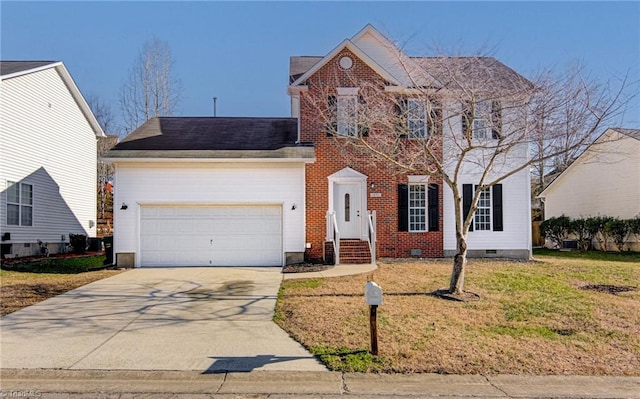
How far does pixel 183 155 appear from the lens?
15.3m

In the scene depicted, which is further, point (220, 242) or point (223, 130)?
point (223, 130)

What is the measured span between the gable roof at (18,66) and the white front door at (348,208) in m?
11.9

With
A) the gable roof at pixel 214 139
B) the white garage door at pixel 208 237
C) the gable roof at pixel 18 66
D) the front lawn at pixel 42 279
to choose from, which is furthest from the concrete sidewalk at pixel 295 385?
the gable roof at pixel 18 66

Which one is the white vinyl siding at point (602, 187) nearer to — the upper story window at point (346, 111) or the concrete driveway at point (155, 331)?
the upper story window at point (346, 111)

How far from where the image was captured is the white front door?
16531mm

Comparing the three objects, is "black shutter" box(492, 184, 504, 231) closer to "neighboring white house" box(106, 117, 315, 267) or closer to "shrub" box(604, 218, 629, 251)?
"neighboring white house" box(106, 117, 315, 267)

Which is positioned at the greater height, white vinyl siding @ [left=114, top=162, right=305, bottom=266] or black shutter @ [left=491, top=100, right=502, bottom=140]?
black shutter @ [left=491, top=100, right=502, bottom=140]

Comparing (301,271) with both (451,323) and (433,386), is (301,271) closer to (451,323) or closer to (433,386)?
(451,323)

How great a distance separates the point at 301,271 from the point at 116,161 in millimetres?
6707

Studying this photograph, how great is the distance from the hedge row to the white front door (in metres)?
12.7

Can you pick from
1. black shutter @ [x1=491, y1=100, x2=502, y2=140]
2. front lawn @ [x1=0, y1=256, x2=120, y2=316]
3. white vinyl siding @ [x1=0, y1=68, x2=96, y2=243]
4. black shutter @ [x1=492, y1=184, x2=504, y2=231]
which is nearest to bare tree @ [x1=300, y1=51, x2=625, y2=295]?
black shutter @ [x1=491, y1=100, x2=502, y2=140]

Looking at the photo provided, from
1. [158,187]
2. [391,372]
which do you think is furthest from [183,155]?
[391,372]

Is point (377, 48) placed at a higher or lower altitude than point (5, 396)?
higher

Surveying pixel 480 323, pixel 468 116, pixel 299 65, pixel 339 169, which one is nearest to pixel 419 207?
pixel 339 169
